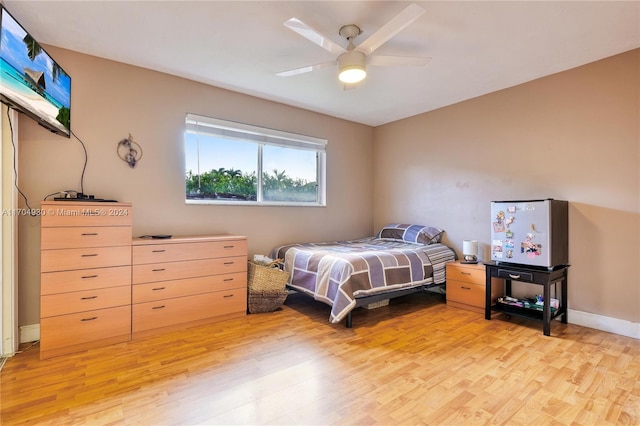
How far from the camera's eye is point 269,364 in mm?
2191

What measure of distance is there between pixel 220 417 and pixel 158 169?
2.46 meters

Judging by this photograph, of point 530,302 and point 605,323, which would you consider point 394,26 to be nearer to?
point 530,302

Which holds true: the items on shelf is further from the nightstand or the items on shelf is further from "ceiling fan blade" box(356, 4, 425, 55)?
"ceiling fan blade" box(356, 4, 425, 55)

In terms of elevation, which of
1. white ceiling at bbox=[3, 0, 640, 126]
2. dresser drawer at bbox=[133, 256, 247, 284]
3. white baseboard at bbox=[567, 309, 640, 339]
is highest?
white ceiling at bbox=[3, 0, 640, 126]

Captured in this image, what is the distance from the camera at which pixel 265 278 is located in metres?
3.28

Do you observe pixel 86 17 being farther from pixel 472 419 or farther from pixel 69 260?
pixel 472 419

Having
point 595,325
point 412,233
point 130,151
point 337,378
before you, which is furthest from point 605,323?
point 130,151

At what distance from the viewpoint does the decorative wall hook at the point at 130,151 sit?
298 centimetres

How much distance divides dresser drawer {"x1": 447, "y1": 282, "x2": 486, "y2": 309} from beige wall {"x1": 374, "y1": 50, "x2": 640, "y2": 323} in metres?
0.53

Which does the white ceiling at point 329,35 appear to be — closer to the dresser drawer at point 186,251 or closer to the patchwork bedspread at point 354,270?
the dresser drawer at point 186,251

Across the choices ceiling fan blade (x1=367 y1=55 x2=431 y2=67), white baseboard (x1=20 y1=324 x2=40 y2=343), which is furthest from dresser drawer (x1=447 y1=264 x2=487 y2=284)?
white baseboard (x1=20 y1=324 x2=40 y2=343)

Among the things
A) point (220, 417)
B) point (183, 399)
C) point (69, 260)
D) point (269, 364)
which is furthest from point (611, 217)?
point (69, 260)

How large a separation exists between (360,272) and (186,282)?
1615 millimetres

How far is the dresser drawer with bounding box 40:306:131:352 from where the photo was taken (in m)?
2.26
